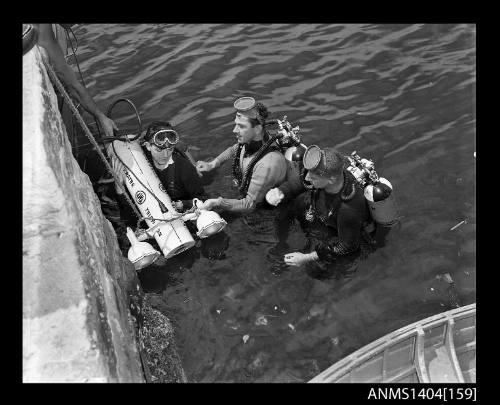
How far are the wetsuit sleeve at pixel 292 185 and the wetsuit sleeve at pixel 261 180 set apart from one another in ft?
0.45

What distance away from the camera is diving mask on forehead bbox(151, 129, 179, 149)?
21.1 ft

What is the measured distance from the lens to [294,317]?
19.2 feet

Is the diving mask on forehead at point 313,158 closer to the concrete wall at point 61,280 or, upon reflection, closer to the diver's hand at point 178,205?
the diver's hand at point 178,205

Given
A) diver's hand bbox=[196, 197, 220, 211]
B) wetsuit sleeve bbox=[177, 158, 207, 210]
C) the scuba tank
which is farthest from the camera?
wetsuit sleeve bbox=[177, 158, 207, 210]

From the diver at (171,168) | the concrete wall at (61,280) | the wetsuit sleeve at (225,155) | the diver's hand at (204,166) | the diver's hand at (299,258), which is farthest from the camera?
the wetsuit sleeve at (225,155)

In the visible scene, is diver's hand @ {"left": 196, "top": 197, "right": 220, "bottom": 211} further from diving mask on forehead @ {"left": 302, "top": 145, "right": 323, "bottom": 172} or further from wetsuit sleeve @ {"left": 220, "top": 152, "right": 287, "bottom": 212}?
diving mask on forehead @ {"left": 302, "top": 145, "right": 323, "bottom": 172}

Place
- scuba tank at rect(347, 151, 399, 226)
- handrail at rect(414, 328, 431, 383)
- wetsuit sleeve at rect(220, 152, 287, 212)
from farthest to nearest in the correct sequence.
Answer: wetsuit sleeve at rect(220, 152, 287, 212) < scuba tank at rect(347, 151, 399, 226) < handrail at rect(414, 328, 431, 383)

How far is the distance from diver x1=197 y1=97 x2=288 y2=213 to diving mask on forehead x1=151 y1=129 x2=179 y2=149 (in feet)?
3.05

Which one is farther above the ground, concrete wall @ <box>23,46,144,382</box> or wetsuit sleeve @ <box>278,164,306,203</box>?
Result: concrete wall @ <box>23,46,144,382</box>

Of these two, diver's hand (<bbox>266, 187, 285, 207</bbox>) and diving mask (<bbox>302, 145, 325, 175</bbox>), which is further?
diver's hand (<bbox>266, 187, 285, 207</bbox>)

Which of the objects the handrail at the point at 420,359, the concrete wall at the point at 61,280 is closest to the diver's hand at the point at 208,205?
the concrete wall at the point at 61,280

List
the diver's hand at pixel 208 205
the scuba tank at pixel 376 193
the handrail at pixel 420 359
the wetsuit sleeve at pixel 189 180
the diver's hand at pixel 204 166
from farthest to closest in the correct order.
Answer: the diver's hand at pixel 204 166
the wetsuit sleeve at pixel 189 180
the diver's hand at pixel 208 205
the scuba tank at pixel 376 193
the handrail at pixel 420 359

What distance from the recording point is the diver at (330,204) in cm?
541

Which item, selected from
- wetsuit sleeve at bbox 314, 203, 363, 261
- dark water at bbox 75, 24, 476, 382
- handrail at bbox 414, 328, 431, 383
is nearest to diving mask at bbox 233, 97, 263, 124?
dark water at bbox 75, 24, 476, 382
